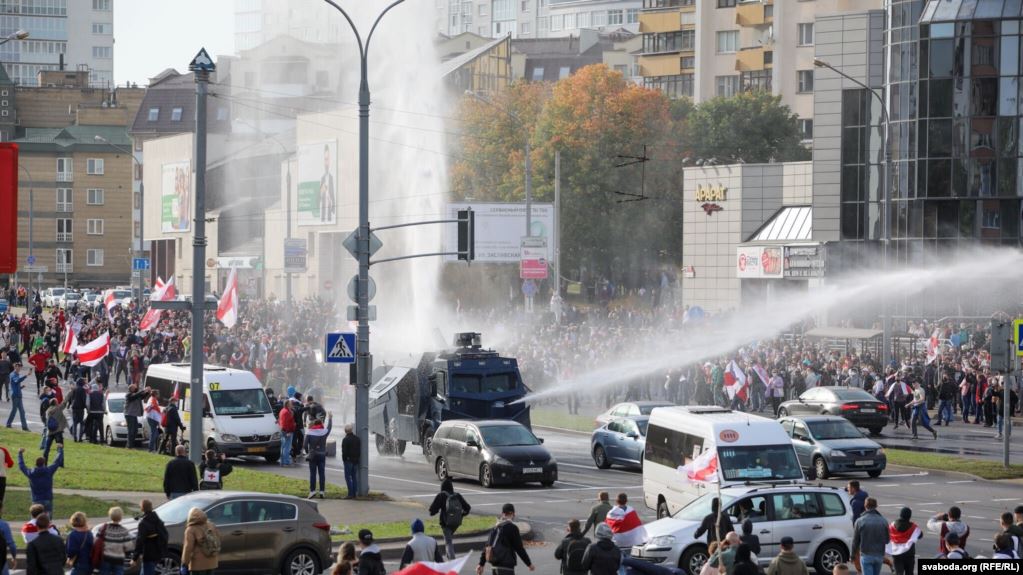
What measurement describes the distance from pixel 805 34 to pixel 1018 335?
65.7 meters

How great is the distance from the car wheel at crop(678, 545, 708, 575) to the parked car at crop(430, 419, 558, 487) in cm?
991

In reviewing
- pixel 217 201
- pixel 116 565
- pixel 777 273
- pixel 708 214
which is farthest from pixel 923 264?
pixel 217 201

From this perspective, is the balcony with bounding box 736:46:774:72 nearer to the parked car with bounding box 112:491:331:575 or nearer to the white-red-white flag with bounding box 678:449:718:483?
the white-red-white flag with bounding box 678:449:718:483

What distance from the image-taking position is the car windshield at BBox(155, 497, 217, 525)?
760 inches

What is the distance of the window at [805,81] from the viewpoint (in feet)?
312

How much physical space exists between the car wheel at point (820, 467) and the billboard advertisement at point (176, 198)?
75.6 metres

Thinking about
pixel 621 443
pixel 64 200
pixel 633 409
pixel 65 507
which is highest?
pixel 64 200

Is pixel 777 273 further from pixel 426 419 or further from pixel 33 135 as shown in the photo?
pixel 33 135

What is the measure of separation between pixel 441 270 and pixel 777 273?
19.6 m

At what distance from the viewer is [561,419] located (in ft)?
149

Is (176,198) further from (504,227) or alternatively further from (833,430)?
(833,430)

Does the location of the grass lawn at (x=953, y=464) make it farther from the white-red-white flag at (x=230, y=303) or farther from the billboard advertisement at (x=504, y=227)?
the billboard advertisement at (x=504, y=227)

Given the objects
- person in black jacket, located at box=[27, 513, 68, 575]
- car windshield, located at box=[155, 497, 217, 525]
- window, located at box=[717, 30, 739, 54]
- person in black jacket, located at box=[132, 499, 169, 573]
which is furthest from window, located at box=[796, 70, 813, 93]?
person in black jacket, located at box=[27, 513, 68, 575]

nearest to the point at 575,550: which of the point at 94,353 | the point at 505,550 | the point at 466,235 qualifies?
the point at 505,550
